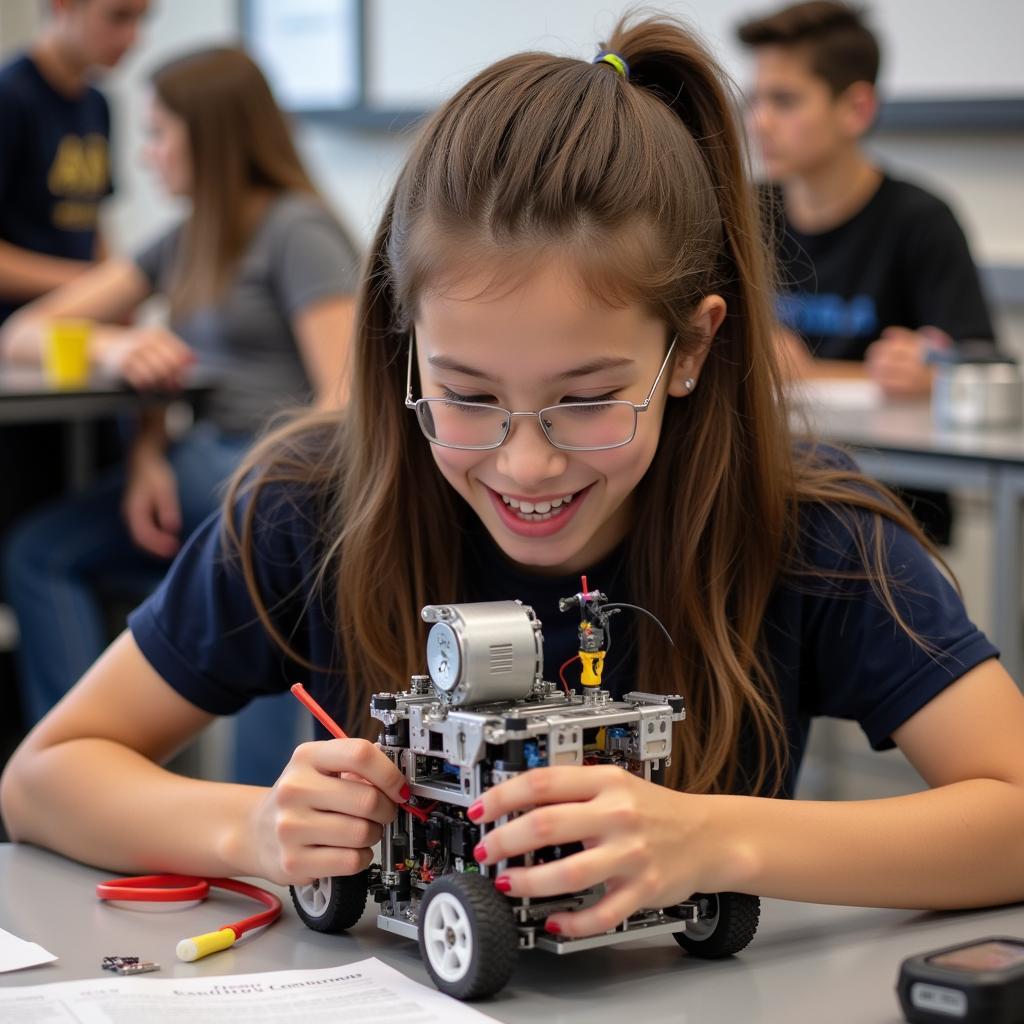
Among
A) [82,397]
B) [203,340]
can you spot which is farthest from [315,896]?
[203,340]

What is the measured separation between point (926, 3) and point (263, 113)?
6.95 ft

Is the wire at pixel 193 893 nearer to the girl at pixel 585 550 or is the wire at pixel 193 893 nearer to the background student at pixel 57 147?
the girl at pixel 585 550

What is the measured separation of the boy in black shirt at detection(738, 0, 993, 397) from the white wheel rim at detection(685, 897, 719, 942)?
282 centimetres

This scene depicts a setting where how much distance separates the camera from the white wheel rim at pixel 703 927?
3.33 feet

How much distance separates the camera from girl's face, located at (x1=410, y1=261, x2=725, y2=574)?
113cm

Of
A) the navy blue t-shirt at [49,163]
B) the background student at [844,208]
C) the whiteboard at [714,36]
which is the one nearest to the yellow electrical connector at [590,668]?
the whiteboard at [714,36]

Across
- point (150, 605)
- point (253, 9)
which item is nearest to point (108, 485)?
point (150, 605)

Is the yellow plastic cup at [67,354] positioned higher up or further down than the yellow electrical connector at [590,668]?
further down

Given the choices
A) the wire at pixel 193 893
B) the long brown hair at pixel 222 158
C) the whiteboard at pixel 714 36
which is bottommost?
the wire at pixel 193 893

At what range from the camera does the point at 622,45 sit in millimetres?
1350

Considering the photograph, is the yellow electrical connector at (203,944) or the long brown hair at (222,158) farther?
the long brown hair at (222,158)

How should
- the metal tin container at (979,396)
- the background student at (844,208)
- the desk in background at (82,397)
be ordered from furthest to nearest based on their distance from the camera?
the background student at (844,208) → the desk in background at (82,397) → the metal tin container at (979,396)

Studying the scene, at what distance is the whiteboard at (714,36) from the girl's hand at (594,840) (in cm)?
256

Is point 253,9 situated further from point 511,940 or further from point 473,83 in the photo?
point 511,940
